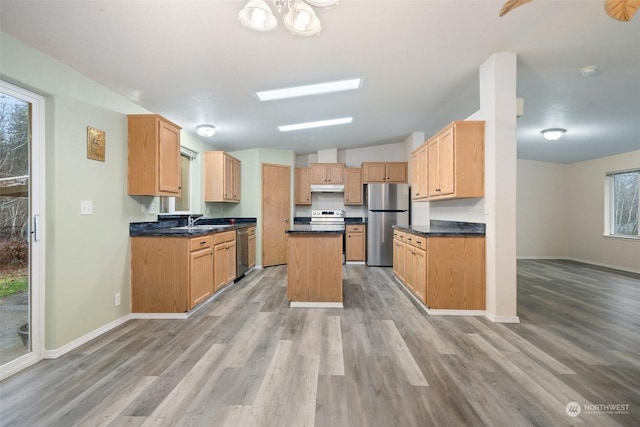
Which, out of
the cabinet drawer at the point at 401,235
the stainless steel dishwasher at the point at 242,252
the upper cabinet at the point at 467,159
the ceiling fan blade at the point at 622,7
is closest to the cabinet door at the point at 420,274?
the cabinet drawer at the point at 401,235

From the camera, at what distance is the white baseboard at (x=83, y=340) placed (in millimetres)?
2121

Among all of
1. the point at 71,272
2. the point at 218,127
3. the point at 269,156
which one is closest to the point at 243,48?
the point at 218,127

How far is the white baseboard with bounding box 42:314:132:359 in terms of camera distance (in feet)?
6.96

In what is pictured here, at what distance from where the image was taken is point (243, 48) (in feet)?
7.56

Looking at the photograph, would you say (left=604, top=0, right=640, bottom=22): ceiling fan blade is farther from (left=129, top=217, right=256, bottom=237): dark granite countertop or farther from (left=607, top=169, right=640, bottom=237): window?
(left=607, top=169, right=640, bottom=237): window

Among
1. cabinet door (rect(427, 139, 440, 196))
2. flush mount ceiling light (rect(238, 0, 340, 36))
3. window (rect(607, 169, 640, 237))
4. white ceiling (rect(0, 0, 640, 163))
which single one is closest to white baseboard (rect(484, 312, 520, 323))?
cabinet door (rect(427, 139, 440, 196))

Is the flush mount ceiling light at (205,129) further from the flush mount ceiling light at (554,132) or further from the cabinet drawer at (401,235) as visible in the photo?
the flush mount ceiling light at (554,132)

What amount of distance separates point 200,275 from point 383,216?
12.7ft

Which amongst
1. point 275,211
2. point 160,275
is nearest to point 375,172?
point 275,211

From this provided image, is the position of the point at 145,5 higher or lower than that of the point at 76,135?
higher

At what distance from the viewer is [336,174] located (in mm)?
6398

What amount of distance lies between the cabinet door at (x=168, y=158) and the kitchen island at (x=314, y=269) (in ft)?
4.87

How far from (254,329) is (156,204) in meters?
1.96

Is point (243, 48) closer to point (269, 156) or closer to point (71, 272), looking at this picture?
point (71, 272)
